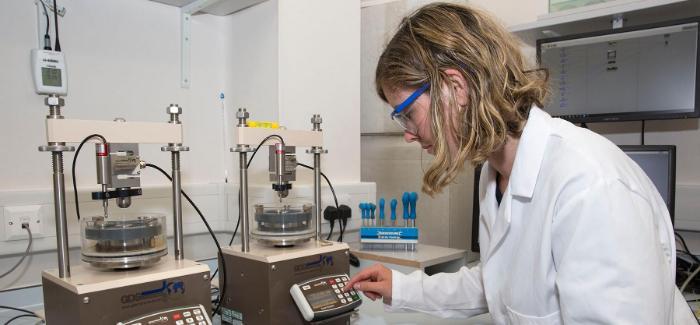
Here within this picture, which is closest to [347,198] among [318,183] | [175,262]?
[318,183]

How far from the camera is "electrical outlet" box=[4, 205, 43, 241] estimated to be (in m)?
1.21

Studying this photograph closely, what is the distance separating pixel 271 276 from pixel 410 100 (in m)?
0.45

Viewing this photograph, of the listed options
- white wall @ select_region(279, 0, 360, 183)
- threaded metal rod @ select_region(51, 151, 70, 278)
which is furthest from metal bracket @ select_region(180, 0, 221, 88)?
threaded metal rod @ select_region(51, 151, 70, 278)

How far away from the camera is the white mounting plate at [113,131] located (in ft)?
2.67

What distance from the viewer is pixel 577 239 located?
2.25 feet

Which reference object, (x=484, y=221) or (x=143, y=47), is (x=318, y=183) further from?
(x=143, y=47)

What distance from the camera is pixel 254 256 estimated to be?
99 centimetres

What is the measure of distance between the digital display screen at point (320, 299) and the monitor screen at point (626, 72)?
0.92m

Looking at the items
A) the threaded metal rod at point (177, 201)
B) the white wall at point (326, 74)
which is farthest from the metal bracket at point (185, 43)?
the threaded metal rod at point (177, 201)

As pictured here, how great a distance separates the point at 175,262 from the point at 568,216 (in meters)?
0.72

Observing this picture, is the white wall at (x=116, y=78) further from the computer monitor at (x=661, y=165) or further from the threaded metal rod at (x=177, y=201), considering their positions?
the computer monitor at (x=661, y=165)

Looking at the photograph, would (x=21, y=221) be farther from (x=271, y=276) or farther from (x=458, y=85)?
(x=458, y=85)

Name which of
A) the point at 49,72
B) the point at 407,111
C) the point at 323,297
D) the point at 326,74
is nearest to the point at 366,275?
the point at 323,297

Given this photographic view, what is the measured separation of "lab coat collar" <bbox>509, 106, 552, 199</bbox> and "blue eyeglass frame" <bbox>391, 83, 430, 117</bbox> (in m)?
0.21
